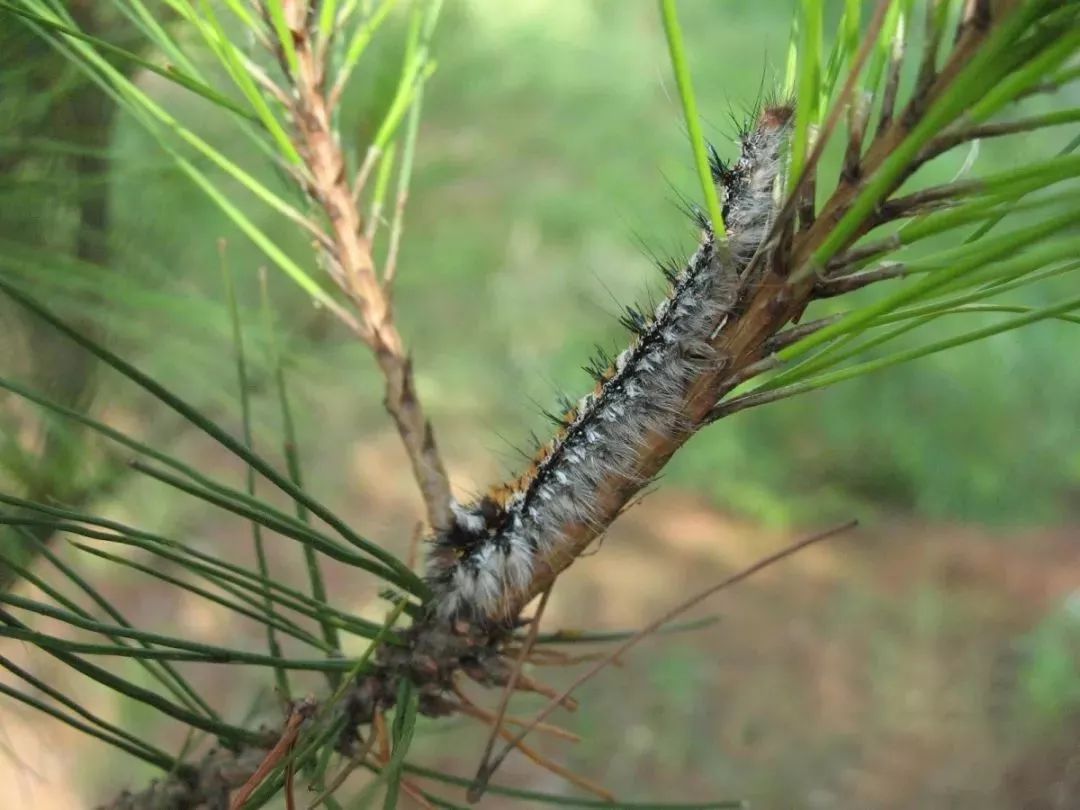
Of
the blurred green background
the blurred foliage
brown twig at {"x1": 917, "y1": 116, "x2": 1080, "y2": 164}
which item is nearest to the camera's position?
brown twig at {"x1": 917, "y1": 116, "x2": 1080, "y2": 164}

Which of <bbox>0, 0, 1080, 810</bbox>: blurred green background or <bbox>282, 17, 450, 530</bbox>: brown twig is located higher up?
<bbox>0, 0, 1080, 810</bbox>: blurred green background

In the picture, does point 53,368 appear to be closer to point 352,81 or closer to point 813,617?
point 352,81

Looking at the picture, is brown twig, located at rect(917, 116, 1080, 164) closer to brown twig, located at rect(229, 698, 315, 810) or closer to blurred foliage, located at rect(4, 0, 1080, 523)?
brown twig, located at rect(229, 698, 315, 810)

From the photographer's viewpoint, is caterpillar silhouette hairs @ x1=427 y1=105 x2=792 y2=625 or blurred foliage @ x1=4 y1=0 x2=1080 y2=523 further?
blurred foliage @ x1=4 y1=0 x2=1080 y2=523

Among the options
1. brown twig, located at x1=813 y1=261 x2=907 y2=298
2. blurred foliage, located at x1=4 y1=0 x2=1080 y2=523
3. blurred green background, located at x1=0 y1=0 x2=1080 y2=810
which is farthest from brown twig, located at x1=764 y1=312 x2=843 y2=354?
blurred foliage, located at x1=4 y1=0 x2=1080 y2=523

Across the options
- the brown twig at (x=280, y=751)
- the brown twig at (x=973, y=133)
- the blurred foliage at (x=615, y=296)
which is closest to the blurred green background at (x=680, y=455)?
the blurred foliage at (x=615, y=296)

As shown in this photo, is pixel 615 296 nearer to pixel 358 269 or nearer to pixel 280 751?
pixel 358 269

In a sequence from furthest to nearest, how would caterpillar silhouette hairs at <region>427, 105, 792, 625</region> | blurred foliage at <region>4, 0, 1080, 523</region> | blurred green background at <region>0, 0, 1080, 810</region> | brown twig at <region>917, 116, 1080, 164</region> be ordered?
blurred foliage at <region>4, 0, 1080, 523</region> → blurred green background at <region>0, 0, 1080, 810</region> → caterpillar silhouette hairs at <region>427, 105, 792, 625</region> → brown twig at <region>917, 116, 1080, 164</region>

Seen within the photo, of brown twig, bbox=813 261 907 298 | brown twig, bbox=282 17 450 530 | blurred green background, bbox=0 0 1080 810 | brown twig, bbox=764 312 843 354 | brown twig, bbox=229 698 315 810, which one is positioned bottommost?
brown twig, bbox=229 698 315 810
